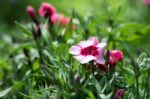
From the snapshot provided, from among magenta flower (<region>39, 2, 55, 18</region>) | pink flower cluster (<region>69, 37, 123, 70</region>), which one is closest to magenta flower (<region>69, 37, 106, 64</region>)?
pink flower cluster (<region>69, 37, 123, 70</region>)

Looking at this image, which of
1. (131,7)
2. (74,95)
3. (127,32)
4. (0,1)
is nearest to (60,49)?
(74,95)

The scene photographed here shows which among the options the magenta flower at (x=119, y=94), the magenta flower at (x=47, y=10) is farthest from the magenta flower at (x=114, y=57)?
the magenta flower at (x=47, y=10)

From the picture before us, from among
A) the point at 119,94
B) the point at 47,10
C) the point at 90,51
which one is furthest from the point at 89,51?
the point at 47,10

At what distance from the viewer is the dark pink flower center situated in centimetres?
212

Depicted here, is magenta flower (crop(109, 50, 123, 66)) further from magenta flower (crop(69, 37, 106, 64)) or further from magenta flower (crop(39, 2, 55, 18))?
magenta flower (crop(39, 2, 55, 18))

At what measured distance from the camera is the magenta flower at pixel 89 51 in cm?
207

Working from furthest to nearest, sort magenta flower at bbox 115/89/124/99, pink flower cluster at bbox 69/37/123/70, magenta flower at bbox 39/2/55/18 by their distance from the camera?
magenta flower at bbox 39/2/55/18 < pink flower cluster at bbox 69/37/123/70 < magenta flower at bbox 115/89/124/99

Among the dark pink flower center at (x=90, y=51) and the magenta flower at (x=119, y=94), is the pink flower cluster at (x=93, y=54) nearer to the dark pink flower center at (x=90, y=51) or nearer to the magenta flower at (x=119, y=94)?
the dark pink flower center at (x=90, y=51)

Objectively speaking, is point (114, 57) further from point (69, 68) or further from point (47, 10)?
point (47, 10)

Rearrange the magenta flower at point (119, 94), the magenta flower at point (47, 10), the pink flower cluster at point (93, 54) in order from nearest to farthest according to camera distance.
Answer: the magenta flower at point (119, 94) → the pink flower cluster at point (93, 54) → the magenta flower at point (47, 10)

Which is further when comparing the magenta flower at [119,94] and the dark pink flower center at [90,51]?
the dark pink flower center at [90,51]

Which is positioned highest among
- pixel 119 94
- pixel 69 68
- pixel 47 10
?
pixel 47 10

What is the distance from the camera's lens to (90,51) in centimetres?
216

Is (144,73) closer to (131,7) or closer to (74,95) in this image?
(74,95)
